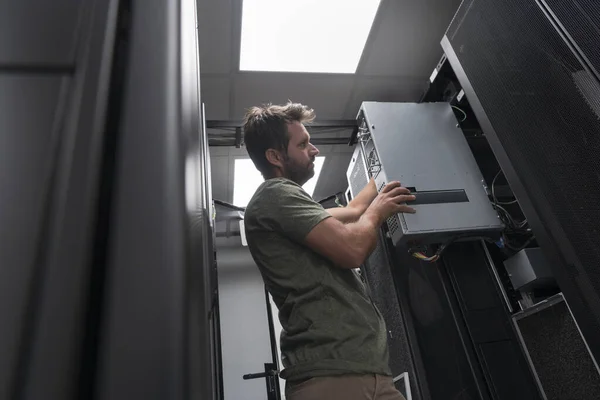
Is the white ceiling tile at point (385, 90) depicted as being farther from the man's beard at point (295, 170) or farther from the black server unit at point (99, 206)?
the black server unit at point (99, 206)

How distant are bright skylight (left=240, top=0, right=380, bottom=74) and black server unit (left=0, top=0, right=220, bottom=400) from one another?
77.9 inches

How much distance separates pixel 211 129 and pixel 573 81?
174 cm

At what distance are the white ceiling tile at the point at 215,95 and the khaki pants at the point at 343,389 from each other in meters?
2.02

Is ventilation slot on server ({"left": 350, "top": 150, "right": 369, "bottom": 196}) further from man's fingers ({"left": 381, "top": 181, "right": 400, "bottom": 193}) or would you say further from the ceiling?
the ceiling

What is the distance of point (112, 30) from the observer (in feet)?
0.78

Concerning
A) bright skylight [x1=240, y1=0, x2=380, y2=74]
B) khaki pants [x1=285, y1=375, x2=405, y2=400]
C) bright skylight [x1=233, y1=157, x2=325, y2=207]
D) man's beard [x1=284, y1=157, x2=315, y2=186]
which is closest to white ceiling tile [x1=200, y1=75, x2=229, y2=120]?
bright skylight [x1=240, y1=0, x2=380, y2=74]

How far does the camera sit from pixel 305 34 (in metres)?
2.20

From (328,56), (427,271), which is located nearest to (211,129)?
(328,56)

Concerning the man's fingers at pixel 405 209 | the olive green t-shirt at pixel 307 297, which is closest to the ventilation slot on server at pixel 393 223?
the man's fingers at pixel 405 209

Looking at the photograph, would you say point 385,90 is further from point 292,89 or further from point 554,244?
point 554,244

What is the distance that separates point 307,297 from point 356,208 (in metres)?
0.53

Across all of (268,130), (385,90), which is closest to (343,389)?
(268,130)

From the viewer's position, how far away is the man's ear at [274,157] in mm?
1167

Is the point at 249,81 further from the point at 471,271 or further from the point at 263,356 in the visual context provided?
the point at 263,356
